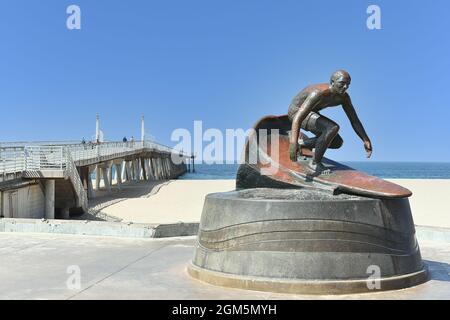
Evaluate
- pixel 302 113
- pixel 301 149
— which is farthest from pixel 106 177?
pixel 302 113

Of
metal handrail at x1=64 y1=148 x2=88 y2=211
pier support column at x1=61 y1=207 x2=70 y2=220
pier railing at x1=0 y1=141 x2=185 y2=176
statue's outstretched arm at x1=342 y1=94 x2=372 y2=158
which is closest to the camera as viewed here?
statue's outstretched arm at x1=342 y1=94 x2=372 y2=158

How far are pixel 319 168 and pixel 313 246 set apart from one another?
144 cm

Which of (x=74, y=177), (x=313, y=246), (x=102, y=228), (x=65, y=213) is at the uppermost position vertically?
(x=313, y=246)

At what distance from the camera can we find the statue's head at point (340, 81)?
6.84m

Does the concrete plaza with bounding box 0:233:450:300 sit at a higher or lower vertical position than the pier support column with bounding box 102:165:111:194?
higher

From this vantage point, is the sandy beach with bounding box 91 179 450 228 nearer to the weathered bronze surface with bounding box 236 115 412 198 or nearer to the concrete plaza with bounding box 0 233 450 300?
the concrete plaza with bounding box 0 233 450 300

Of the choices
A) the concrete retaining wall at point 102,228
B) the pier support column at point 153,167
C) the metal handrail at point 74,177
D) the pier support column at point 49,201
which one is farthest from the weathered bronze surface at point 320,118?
the pier support column at point 153,167

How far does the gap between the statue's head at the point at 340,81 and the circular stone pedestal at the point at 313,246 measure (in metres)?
1.43

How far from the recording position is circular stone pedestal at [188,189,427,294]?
6.05 metres

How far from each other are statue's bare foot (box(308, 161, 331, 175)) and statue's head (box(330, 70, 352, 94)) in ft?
3.45

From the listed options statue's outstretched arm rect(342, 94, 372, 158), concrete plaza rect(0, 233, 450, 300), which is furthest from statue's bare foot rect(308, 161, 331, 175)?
concrete plaza rect(0, 233, 450, 300)

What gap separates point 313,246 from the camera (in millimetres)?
6125

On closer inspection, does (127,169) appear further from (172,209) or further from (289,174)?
(289,174)

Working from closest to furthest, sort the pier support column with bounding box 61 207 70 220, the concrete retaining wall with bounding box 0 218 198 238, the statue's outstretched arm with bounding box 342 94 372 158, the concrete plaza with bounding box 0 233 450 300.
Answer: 1. the concrete plaza with bounding box 0 233 450 300
2. the statue's outstretched arm with bounding box 342 94 372 158
3. the concrete retaining wall with bounding box 0 218 198 238
4. the pier support column with bounding box 61 207 70 220
